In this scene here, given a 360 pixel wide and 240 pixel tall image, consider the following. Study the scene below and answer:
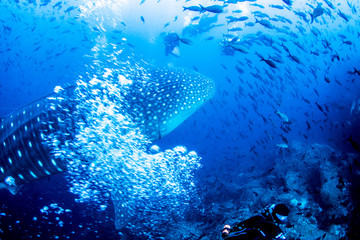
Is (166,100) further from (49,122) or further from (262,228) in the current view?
(262,228)

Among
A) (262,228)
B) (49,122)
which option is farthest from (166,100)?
(262,228)

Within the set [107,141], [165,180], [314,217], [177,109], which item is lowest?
[314,217]

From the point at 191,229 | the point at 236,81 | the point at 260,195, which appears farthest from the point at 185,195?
the point at 236,81

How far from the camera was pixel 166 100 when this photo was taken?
5316 mm

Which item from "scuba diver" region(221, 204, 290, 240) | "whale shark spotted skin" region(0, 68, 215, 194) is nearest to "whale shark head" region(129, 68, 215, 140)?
"whale shark spotted skin" region(0, 68, 215, 194)

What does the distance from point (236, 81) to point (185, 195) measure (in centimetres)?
5087

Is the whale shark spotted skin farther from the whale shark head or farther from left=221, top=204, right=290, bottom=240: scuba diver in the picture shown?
left=221, top=204, right=290, bottom=240: scuba diver

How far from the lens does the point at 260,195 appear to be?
21.5 feet

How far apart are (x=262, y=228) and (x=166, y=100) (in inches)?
158

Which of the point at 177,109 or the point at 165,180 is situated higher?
the point at 177,109

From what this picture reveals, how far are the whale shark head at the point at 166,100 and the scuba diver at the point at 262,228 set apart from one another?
3.09m

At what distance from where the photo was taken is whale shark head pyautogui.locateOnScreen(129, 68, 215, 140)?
16.8 feet

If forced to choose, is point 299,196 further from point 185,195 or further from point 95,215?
point 95,215

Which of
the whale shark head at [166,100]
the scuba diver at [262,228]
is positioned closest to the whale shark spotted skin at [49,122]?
the whale shark head at [166,100]
